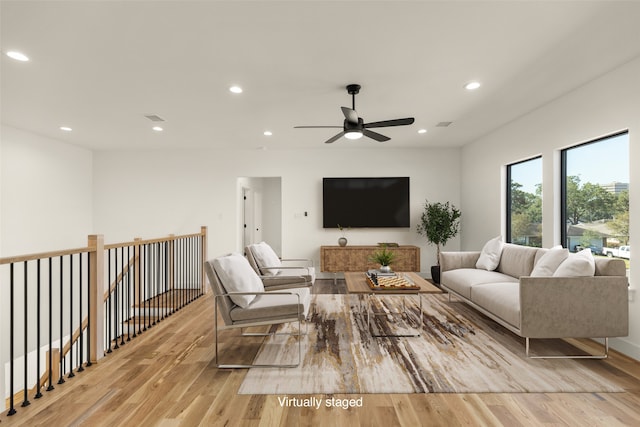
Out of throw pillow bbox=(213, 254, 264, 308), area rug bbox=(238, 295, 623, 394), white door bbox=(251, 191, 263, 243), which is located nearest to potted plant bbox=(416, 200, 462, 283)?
area rug bbox=(238, 295, 623, 394)

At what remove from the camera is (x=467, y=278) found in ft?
13.5

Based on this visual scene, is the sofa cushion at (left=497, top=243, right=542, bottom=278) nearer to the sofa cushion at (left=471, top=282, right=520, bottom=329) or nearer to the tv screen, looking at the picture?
the sofa cushion at (left=471, top=282, right=520, bottom=329)

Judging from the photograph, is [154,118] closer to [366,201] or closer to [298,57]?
[298,57]

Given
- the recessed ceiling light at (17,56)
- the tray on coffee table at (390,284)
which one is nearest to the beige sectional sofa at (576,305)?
the tray on coffee table at (390,284)

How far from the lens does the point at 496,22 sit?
7.77 ft

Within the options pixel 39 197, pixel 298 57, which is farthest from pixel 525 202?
pixel 39 197

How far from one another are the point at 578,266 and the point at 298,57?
3.04m

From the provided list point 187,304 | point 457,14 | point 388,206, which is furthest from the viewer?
point 388,206

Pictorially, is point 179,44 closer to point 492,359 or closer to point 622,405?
point 492,359

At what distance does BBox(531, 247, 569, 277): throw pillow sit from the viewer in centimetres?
319

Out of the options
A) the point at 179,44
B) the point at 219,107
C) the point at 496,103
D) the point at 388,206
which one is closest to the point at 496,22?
the point at 496,103

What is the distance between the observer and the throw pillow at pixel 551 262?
3.19 m

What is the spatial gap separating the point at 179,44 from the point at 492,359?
146 inches

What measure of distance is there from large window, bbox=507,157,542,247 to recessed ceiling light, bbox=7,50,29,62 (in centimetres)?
584
